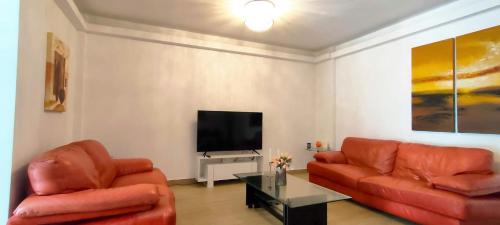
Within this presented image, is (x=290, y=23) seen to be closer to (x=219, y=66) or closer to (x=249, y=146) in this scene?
(x=219, y=66)

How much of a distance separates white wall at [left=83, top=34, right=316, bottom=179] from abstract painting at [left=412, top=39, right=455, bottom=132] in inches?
93.6

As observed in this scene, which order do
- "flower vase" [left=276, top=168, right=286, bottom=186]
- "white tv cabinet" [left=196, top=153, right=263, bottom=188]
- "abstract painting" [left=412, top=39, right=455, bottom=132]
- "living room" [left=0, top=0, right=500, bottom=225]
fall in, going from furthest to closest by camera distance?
"white tv cabinet" [left=196, top=153, right=263, bottom=188], "abstract painting" [left=412, top=39, right=455, bottom=132], "flower vase" [left=276, top=168, right=286, bottom=186], "living room" [left=0, top=0, right=500, bottom=225]

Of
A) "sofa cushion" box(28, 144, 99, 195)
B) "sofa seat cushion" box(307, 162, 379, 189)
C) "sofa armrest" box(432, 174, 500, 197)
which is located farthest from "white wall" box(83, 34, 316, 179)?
"sofa armrest" box(432, 174, 500, 197)

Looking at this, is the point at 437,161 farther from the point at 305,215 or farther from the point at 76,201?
the point at 76,201

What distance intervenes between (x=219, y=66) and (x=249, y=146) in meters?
1.64

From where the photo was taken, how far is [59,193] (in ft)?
5.96

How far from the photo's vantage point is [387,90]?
4289 mm

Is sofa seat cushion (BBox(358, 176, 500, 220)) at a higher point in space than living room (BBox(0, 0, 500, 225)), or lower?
lower

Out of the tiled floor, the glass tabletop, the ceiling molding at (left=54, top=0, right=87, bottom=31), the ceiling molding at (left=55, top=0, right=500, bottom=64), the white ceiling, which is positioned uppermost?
the white ceiling

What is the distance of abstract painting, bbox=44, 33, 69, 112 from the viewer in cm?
257

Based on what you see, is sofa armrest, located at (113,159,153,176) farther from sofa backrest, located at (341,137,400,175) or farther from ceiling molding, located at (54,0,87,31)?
sofa backrest, located at (341,137,400,175)

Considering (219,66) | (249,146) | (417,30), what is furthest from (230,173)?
(417,30)

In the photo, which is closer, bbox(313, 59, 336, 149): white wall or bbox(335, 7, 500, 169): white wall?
bbox(335, 7, 500, 169): white wall

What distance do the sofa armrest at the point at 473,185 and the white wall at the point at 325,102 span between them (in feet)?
9.15
